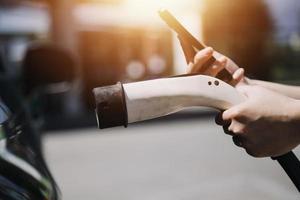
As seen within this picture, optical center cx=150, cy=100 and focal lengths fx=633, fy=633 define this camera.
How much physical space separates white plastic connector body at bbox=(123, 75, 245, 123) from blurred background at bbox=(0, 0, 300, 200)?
4.31 feet

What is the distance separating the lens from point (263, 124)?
3.70 feet

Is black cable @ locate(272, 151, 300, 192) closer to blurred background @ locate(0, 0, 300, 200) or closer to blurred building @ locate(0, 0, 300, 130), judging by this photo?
blurred background @ locate(0, 0, 300, 200)

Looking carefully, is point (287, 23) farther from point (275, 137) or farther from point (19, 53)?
point (275, 137)

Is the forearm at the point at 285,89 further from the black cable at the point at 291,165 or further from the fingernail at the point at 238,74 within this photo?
the black cable at the point at 291,165

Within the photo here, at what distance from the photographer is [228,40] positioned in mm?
11789

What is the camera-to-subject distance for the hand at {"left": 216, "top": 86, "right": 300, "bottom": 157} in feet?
3.69

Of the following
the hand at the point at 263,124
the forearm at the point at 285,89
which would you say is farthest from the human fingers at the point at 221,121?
the forearm at the point at 285,89

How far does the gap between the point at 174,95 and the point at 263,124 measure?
0.17 meters

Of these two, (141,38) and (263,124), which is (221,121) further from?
(141,38)

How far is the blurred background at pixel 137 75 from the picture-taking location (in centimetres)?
522

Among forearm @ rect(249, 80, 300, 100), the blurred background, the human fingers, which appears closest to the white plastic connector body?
the human fingers

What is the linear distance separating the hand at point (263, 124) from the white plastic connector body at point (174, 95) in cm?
3

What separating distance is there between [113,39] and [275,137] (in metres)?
11.4

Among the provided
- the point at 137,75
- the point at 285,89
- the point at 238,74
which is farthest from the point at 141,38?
the point at 238,74
